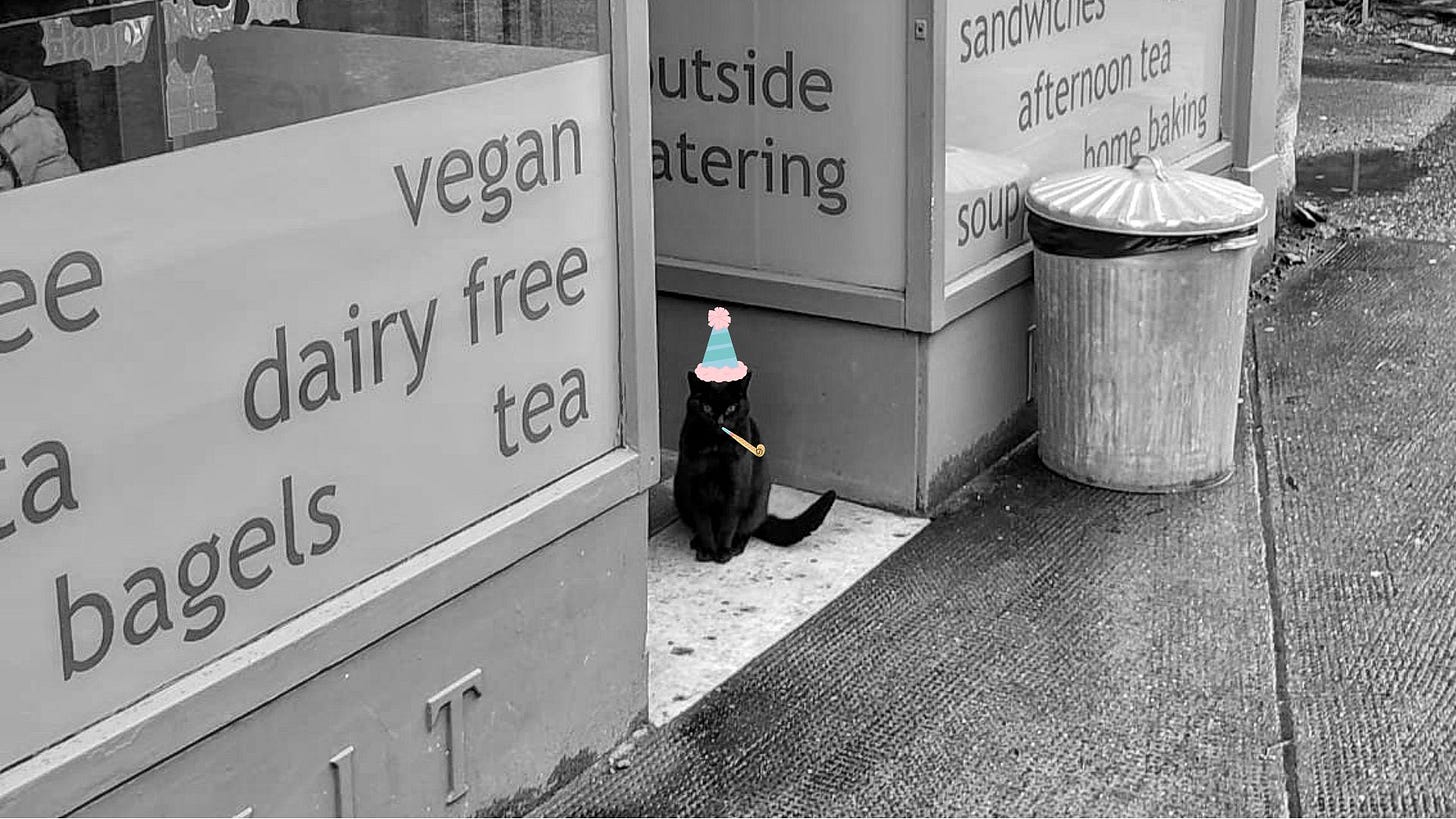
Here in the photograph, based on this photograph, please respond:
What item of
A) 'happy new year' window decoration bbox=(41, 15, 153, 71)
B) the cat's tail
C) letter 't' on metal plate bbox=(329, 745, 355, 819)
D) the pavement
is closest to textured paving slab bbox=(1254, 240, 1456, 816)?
the pavement

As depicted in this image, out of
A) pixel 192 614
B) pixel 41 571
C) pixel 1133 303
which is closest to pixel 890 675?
pixel 1133 303

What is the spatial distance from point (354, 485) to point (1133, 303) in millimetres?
2764

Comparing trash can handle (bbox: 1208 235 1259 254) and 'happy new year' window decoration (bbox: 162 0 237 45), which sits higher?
'happy new year' window decoration (bbox: 162 0 237 45)

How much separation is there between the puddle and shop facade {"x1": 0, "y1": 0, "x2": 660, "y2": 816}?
20.4ft

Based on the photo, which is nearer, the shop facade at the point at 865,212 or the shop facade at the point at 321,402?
the shop facade at the point at 321,402

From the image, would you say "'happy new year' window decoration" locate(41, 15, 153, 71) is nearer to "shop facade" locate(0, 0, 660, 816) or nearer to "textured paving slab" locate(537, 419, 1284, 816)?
"shop facade" locate(0, 0, 660, 816)

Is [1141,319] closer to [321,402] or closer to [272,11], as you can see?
[321,402]

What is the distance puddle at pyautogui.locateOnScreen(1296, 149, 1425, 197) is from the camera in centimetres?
911

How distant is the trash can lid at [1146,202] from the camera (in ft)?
16.9

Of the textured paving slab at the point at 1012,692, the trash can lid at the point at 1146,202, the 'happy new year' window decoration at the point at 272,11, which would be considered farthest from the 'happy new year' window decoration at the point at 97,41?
the trash can lid at the point at 1146,202

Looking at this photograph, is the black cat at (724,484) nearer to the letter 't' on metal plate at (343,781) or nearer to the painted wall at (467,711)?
the painted wall at (467,711)

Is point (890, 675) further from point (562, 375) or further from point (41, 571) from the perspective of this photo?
point (41, 571)

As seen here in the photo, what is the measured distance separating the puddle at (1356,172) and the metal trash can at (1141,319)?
3982 millimetres

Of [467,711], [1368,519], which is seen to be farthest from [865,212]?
[467,711]
